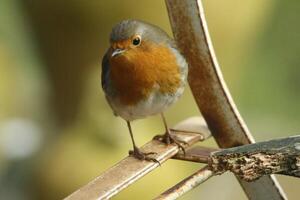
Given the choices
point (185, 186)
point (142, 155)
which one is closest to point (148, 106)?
point (142, 155)

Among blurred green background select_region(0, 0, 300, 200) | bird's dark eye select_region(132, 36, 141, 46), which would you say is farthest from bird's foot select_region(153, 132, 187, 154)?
blurred green background select_region(0, 0, 300, 200)

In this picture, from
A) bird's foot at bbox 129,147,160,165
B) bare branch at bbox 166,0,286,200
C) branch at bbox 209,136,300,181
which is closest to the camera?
branch at bbox 209,136,300,181

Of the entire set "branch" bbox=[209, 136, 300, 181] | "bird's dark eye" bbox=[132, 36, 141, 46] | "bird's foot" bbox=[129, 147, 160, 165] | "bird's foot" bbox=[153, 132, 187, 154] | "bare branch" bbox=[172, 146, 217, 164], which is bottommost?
"bare branch" bbox=[172, 146, 217, 164]

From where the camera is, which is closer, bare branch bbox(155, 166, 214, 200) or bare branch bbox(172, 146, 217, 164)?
bare branch bbox(155, 166, 214, 200)

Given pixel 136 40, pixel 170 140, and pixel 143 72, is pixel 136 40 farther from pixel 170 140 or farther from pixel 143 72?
pixel 170 140

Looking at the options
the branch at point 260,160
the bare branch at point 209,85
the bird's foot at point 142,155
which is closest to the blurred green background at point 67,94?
the bare branch at point 209,85

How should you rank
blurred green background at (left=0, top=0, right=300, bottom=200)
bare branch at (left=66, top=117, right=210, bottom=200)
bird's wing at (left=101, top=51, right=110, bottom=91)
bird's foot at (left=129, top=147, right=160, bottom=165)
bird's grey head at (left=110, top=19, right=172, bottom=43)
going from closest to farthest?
bare branch at (left=66, top=117, right=210, bottom=200) < bird's foot at (left=129, top=147, right=160, bottom=165) < bird's grey head at (left=110, top=19, right=172, bottom=43) < bird's wing at (left=101, top=51, right=110, bottom=91) < blurred green background at (left=0, top=0, right=300, bottom=200)

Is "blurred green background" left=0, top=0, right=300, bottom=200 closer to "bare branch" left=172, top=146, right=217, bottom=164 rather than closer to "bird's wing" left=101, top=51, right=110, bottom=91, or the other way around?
"bird's wing" left=101, top=51, right=110, bottom=91
